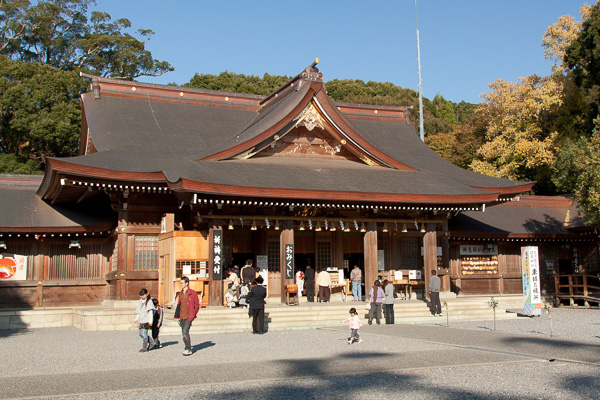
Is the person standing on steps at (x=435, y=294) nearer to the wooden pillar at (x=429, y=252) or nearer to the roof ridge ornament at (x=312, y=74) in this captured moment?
the wooden pillar at (x=429, y=252)

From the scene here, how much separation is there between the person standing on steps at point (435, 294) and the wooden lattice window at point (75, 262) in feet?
38.3

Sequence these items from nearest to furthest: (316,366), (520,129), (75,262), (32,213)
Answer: (316,366) → (32,213) → (75,262) → (520,129)

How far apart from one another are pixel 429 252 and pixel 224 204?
24.6 ft

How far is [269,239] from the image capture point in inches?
874

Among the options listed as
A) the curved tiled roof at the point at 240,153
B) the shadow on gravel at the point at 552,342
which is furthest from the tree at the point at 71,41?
the shadow on gravel at the point at 552,342

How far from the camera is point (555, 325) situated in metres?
17.3

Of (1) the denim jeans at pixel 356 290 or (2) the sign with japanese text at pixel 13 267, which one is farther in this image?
(1) the denim jeans at pixel 356 290

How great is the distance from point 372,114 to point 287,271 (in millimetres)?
13896

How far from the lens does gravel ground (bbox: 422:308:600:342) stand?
593 inches

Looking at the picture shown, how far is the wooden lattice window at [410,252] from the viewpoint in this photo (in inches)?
940

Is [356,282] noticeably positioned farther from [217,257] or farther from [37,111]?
[37,111]

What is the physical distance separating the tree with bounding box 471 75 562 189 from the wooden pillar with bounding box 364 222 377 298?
18.8 m

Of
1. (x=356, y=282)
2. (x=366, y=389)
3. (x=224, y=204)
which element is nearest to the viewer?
(x=366, y=389)

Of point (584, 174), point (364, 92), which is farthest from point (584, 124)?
point (364, 92)
